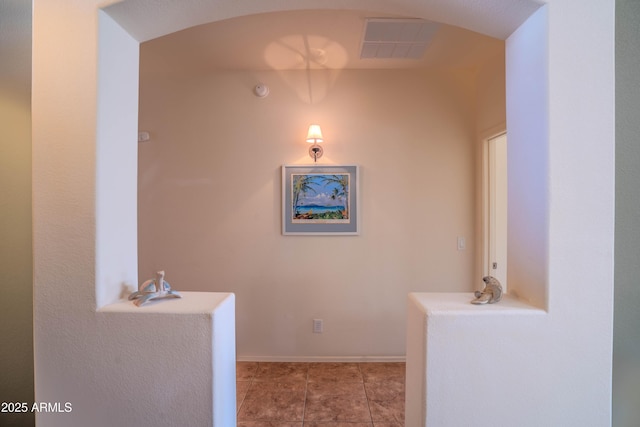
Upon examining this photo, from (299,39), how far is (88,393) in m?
2.29

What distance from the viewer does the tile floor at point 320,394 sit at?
6.14ft

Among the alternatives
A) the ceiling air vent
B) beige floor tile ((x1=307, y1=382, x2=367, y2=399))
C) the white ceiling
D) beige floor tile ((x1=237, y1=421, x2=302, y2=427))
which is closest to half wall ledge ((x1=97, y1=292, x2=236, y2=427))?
beige floor tile ((x1=237, y1=421, x2=302, y2=427))

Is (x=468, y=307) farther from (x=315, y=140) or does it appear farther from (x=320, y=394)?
(x=315, y=140)

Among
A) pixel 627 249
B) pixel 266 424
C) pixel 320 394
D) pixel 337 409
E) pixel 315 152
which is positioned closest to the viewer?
pixel 627 249

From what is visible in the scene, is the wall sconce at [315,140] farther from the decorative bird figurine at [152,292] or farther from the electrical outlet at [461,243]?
the decorative bird figurine at [152,292]

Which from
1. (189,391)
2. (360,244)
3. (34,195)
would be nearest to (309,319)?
(360,244)

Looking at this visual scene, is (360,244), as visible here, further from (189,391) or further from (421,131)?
(189,391)

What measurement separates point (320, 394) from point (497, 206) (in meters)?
2.03

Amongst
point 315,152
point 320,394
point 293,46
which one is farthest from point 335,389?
point 293,46

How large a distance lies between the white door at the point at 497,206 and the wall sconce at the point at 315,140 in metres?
1.40

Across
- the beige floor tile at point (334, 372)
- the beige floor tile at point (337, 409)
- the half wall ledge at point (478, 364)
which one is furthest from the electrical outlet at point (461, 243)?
Answer: the half wall ledge at point (478, 364)

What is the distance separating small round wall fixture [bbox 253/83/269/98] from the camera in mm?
2537

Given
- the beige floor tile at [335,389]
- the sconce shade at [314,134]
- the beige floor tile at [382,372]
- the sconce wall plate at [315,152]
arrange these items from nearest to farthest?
the beige floor tile at [335,389], the beige floor tile at [382,372], the sconce shade at [314,134], the sconce wall plate at [315,152]

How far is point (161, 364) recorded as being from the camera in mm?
1083
